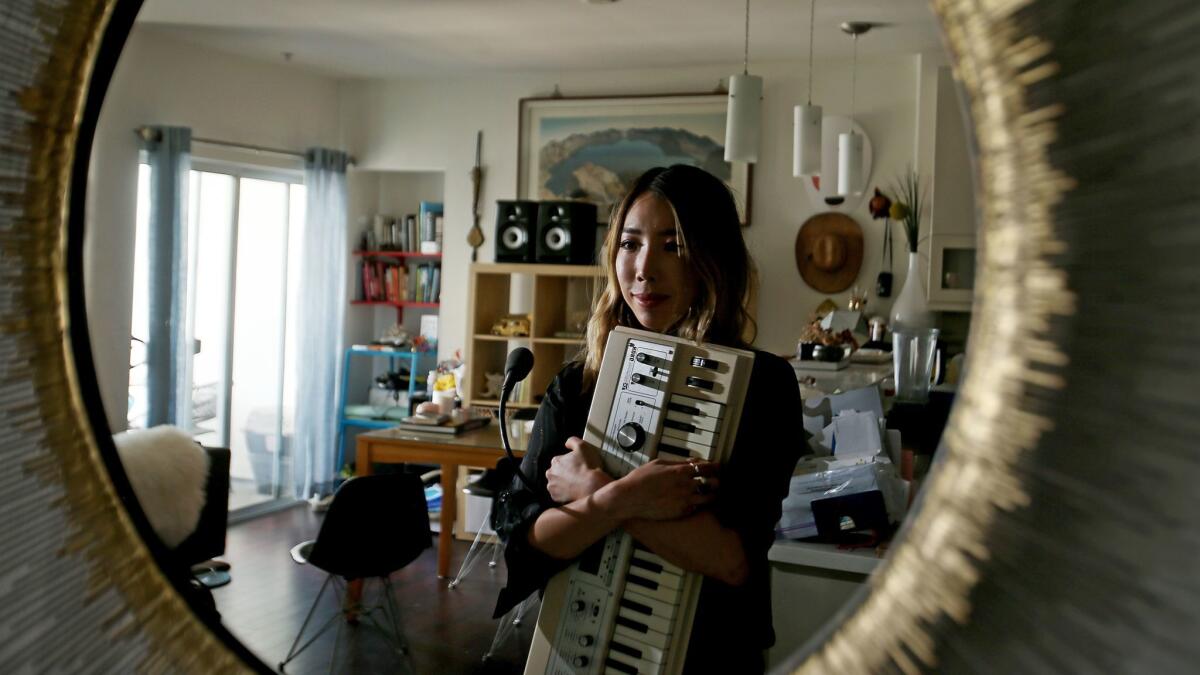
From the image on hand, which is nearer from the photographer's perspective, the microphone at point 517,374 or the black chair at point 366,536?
the microphone at point 517,374

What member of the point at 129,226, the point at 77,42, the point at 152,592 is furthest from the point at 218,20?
the point at 152,592

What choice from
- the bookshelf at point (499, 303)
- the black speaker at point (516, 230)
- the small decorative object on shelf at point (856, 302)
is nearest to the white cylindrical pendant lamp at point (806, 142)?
the small decorative object on shelf at point (856, 302)

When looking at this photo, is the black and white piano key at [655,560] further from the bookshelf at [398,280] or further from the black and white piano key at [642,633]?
the bookshelf at [398,280]

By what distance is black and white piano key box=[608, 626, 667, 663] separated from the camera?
1.17 ft

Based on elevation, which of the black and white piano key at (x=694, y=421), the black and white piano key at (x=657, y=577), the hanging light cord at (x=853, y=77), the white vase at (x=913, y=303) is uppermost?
the hanging light cord at (x=853, y=77)

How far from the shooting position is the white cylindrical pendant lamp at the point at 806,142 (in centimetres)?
86

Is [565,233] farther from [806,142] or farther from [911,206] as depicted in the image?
[911,206]

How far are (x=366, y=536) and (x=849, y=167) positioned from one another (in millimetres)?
629

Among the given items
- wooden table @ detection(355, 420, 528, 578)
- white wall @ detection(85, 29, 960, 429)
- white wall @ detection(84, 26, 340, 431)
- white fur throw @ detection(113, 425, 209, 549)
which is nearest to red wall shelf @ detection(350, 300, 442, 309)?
white wall @ detection(85, 29, 960, 429)

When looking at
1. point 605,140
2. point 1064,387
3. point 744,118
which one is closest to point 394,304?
point 605,140

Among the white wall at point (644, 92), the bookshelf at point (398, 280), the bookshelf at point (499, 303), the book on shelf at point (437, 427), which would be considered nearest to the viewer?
the white wall at point (644, 92)

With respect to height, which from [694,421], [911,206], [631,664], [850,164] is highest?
[850,164]

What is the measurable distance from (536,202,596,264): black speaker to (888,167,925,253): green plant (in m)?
2.13

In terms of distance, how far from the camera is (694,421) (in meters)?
0.38
